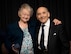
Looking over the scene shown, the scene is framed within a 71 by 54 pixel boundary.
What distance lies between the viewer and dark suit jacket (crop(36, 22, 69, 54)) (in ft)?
10.4

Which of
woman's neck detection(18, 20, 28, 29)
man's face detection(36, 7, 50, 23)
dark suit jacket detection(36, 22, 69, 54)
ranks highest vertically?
man's face detection(36, 7, 50, 23)

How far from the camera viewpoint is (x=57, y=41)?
3205mm

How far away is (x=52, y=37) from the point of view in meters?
3.22

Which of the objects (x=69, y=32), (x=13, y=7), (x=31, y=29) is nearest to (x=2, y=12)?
(x=13, y=7)

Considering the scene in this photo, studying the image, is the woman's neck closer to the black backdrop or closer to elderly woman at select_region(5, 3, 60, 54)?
elderly woman at select_region(5, 3, 60, 54)

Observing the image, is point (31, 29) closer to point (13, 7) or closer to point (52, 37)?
point (52, 37)

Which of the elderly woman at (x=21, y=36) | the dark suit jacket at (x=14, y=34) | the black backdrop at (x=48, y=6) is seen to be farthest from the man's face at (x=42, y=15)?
the black backdrop at (x=48, y=6)

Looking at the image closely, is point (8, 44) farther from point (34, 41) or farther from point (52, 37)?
point (52, 37)

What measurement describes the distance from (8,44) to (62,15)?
115cm

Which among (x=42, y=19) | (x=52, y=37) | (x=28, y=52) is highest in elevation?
(x=42, y=19)

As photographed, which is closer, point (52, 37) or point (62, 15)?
point (52, 37)

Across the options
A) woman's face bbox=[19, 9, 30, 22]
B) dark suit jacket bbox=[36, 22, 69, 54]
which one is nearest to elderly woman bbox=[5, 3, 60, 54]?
woman's face bbox=[19, 9, 30, 22]

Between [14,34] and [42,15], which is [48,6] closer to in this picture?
[42,15]

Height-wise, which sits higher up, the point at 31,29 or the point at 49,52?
the point at 31,29
